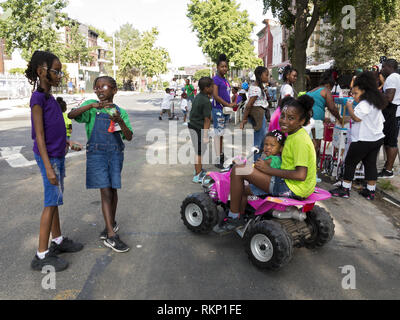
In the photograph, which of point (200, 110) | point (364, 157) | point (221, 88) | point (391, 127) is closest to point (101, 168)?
point (200, 110)

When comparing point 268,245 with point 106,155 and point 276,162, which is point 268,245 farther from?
point 106,155

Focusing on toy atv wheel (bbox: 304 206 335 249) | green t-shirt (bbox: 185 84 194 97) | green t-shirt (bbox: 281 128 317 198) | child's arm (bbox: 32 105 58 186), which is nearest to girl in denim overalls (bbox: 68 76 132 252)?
child's arm (bbox: 32 105 58 186)

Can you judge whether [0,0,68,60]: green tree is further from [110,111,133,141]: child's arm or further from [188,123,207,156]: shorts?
[110,111,133,141]: child's arm

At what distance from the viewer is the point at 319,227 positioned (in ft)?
11.8

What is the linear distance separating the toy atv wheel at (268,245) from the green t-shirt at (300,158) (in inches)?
16.1

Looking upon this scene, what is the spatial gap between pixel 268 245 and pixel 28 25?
23602mm

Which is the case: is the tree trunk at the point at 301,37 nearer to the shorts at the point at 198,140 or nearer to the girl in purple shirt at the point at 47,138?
the shorts at the point at 198,140

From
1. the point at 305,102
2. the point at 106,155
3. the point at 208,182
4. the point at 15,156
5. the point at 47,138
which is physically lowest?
the point at 15,156

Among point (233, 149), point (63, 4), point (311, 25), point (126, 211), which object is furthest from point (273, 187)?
point (63, 4)

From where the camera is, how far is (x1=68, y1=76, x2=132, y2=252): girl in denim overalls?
342 cm

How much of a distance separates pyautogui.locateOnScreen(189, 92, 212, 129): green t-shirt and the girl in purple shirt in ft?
10.00

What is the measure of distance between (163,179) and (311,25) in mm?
8771

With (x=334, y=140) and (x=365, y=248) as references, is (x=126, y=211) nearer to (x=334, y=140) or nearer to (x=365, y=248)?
(x=365, y=248)

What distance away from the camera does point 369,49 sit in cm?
1808
